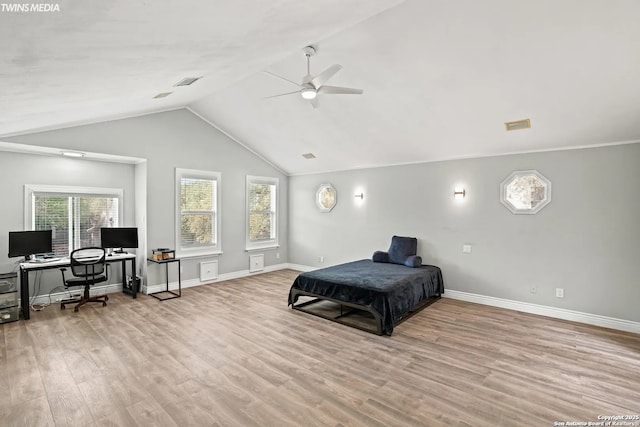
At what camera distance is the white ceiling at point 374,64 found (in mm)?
1605

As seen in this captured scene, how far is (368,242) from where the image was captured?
6.48 meters

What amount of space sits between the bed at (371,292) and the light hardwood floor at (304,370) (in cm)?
23

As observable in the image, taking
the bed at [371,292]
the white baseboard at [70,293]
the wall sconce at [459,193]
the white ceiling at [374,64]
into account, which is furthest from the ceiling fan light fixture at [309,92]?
the white baseboard at [70,293]

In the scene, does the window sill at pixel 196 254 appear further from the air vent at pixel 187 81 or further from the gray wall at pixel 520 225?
the air vent at pixel 187 81

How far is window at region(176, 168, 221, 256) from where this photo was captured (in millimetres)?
5992

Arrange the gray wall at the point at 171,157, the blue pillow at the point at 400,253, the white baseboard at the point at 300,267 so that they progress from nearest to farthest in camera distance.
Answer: the gray wall at the point at 171,157 < the blue pillow at the point at 400,253 < the white baseboard at the point at 300,267

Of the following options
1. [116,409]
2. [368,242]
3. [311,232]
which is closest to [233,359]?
[116,409]

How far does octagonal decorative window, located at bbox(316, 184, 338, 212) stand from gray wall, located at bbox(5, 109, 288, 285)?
1.35 metres

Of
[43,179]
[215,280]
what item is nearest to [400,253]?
[215,280]

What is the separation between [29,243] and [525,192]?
24.3 feet

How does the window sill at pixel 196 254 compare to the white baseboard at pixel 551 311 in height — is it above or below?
above

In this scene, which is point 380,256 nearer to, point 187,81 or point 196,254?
point 196,254

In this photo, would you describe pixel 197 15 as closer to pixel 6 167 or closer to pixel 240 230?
pixel 6 167

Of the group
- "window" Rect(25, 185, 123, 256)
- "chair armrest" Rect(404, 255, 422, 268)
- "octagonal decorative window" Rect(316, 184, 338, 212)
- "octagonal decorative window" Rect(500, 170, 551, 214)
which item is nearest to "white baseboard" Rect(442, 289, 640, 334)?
"chair armrest" Rect(404, 255, 422, 268)
